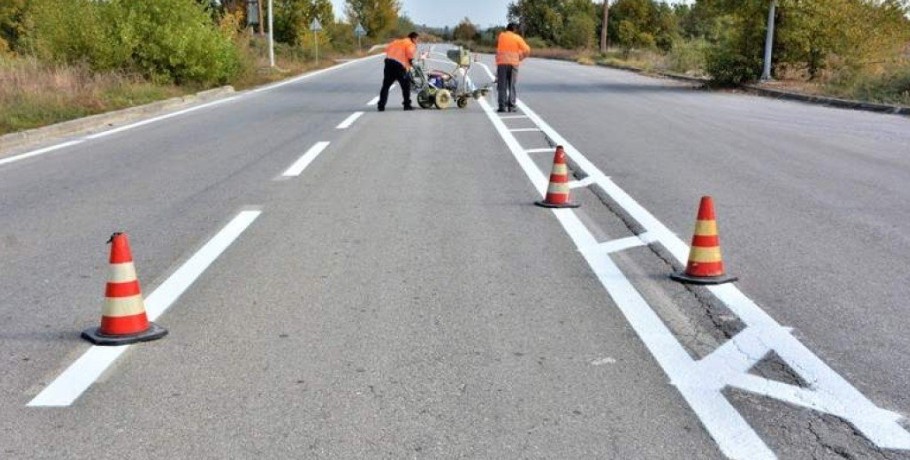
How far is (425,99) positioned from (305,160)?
7941 millimetres

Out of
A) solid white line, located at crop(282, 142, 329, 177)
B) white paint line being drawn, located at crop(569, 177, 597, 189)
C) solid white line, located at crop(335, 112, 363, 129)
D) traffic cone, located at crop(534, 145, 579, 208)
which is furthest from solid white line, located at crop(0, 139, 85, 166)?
traffic cone, located at crop(534, 145, 579, 208)

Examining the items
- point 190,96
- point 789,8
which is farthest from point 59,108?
point 789,8

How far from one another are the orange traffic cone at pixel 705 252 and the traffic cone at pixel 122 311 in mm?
3321

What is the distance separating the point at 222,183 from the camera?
33.2 feet

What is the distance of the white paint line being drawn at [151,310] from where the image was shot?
164 inches

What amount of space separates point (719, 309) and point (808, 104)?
1890cm

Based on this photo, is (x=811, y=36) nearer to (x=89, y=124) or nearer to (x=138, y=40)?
(x=138, y=40)

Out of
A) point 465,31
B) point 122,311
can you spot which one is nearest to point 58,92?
point 122,311

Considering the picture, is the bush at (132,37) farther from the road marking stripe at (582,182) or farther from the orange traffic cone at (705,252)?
the orange traffic cone at (705,252)

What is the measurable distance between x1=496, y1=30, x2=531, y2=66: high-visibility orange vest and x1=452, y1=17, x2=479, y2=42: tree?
128 metres

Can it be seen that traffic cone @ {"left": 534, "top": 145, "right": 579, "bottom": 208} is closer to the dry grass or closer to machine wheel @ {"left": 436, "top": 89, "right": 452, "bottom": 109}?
the dry grass

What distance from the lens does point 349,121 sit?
56.3 ft

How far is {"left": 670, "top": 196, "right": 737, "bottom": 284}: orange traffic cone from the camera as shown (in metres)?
6.03

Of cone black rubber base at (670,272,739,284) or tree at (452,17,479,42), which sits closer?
cone black rubber base at (670,272,739,284)
